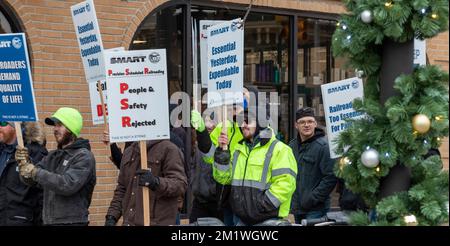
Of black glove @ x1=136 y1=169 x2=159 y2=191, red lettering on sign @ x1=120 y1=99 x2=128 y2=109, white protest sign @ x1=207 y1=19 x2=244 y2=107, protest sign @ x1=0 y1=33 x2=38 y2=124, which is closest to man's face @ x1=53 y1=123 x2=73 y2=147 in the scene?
protest sign @ x1=0 y1=33 x2=38 y2=124

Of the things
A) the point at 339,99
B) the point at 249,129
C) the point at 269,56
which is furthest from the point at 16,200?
the point at 269,56

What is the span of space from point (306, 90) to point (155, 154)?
5464mm

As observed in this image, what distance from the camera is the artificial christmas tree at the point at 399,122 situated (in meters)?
3.35

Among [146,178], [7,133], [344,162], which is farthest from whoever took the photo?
[7,133]

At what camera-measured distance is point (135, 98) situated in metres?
6.51

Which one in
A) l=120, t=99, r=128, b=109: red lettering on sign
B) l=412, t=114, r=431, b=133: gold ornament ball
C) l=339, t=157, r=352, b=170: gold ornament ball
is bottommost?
l=339, t=157, r=352, b=170: gold ornament ball

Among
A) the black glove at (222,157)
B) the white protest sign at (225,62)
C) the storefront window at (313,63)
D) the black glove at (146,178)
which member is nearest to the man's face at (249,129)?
the black glove at (222,157)

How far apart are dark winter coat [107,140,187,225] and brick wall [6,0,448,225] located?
2.62 meters

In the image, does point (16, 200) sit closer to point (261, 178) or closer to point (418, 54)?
point (261, 178)

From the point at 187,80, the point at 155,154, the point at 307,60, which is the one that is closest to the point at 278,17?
the point at 307,60

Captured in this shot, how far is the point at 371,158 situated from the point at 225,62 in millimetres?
4328

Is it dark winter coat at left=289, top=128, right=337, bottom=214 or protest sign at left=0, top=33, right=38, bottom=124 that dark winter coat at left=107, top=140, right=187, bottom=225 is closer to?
protest sign at left=0, top=33, right=38, bottom=124

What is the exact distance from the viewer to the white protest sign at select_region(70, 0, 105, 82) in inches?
317
